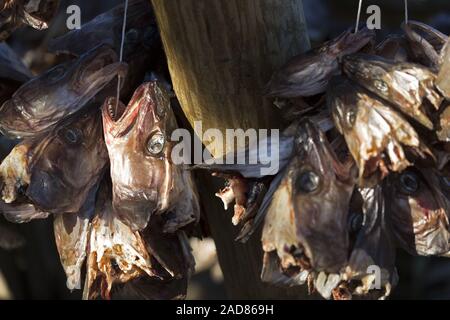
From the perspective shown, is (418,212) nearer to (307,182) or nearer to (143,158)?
(307,182)

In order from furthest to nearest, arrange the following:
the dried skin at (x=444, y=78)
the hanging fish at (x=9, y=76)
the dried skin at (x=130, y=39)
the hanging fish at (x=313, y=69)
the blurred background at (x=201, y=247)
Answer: the blurred background at (x=201, y=247)
the hanging fish at (x=9, y=76)
the dried skin at (x=130, y=39)
the hanging fish at (x=313, y=69)
the dried skin at (x=444, y=78)

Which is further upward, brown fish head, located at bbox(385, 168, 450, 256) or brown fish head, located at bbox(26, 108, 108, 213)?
brown fish head, located at bbox(26, 108, 108, 213)

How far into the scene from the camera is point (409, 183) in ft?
2.68

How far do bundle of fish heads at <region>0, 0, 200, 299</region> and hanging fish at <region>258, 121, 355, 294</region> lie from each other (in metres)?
0.12

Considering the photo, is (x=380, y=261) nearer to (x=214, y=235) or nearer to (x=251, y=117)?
(x=251, y=117)

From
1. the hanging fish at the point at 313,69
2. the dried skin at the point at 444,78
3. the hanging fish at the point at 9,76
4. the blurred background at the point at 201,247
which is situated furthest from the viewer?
the blurred background at the point at 201,247

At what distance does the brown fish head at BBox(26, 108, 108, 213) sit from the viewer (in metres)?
0.85

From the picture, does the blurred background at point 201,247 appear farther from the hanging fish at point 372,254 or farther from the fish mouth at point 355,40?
the hanging fish at point 372,254

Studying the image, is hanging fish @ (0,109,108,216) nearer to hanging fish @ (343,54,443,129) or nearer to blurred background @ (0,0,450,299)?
hanging fish @ (343,54,443,129)

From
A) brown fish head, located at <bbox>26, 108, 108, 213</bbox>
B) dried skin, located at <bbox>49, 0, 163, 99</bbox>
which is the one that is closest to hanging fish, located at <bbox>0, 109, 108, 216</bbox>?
brown fish head, located at <bbox>26, 108, 108, 213</bbox>

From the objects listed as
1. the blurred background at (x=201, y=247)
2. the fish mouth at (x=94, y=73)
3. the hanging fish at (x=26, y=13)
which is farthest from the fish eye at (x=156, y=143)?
the blurred background at (x=201, y=247)

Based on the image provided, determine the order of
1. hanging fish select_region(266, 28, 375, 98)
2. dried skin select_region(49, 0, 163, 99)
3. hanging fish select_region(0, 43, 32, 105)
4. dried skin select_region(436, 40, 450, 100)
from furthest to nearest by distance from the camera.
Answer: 1. hanging fish select_region(0, 43, 32, 105)
2. dried skin select_region(49, 0, 163, 99)
3. hanging fish select_region(266, 28, 375, 98)
4. dried skin select_region(436, 40, 450, 100)

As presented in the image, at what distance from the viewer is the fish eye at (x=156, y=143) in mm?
816

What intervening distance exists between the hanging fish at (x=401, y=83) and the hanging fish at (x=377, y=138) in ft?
0.04
